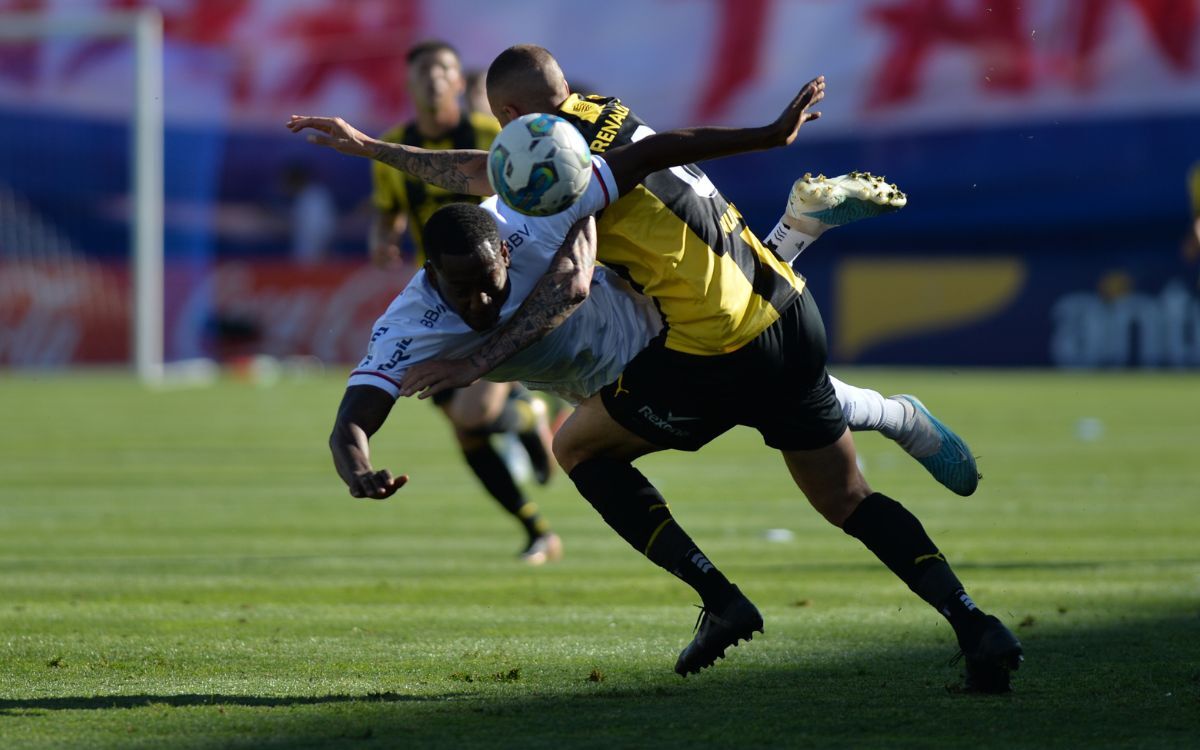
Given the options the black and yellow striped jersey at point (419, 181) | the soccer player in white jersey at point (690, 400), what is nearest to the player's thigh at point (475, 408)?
the black and yellow striped jersey at point (419, 181)

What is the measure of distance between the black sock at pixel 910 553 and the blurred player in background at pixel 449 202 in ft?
11.4

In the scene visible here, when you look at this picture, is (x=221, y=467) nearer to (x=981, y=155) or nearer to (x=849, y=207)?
(x=849, y=207)

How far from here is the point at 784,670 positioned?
579cm

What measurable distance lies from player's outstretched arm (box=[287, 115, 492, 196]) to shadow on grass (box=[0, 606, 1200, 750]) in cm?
157

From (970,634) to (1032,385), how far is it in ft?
67.8

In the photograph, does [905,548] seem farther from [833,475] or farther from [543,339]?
[543,339]

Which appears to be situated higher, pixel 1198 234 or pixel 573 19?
pixel 573 19

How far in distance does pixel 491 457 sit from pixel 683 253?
402cm

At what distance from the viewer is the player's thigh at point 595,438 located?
580cm

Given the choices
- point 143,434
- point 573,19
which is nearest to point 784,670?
point 143,434

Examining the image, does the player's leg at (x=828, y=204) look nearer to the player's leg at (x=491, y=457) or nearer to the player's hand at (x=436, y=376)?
the player's hand at (x=436, y=376)

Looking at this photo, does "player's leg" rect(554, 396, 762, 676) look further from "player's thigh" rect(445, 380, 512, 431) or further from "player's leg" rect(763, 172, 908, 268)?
"player's thigh" rect(445, 380, 512, 431)

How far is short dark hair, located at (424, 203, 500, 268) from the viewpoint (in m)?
5.10

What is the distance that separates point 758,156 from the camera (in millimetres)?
32250
